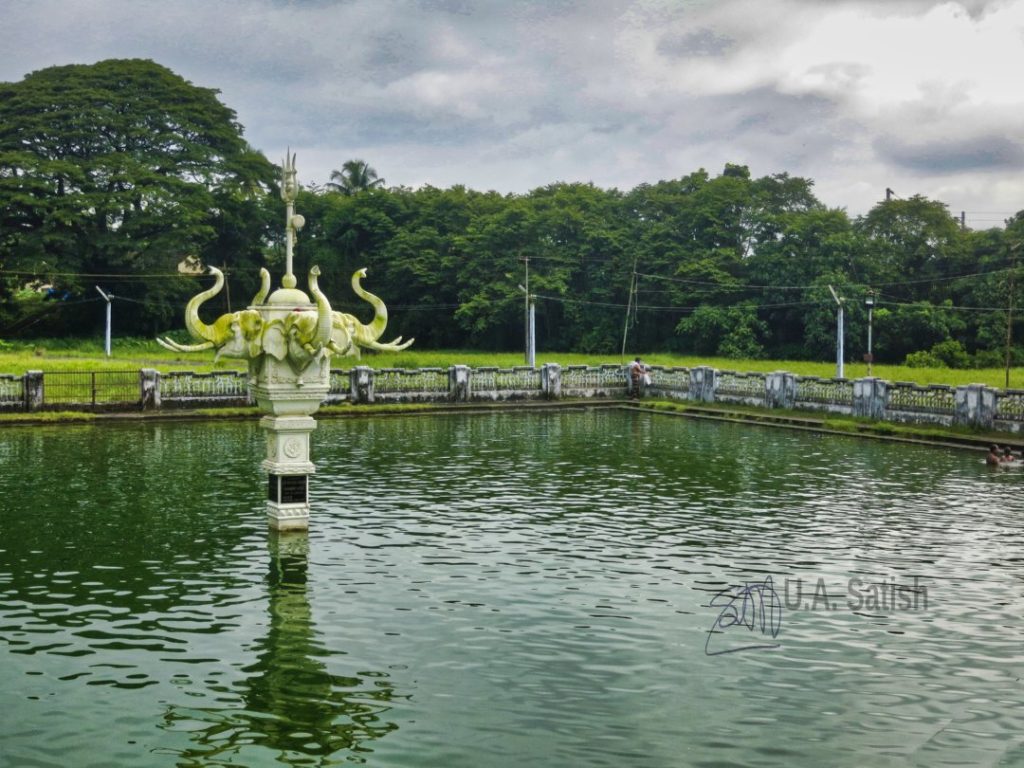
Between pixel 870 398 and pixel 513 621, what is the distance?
19.6 metres

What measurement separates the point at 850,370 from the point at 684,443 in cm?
2394

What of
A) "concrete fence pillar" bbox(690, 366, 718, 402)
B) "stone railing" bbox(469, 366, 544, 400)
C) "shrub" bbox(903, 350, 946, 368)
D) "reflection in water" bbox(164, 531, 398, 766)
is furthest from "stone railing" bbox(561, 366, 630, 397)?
"reflection in water" bbox(164, 531, 398, 766)

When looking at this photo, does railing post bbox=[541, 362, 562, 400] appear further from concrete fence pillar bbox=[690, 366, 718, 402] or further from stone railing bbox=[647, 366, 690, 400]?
concrete fence pillar bbox=[690, 366, 718, 402]

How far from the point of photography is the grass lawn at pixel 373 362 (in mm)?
38031

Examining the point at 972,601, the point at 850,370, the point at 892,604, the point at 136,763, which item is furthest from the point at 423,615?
the point at 850,370

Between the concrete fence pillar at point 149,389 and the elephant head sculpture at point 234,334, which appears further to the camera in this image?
the concrete fence pillar at point 149,389

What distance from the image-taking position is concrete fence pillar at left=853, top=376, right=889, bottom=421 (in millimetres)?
26922

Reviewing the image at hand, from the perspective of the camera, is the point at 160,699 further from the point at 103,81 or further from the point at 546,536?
the point at 103,81

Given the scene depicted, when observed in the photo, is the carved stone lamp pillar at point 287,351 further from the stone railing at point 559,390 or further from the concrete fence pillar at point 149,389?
the stone railing at point 559,390

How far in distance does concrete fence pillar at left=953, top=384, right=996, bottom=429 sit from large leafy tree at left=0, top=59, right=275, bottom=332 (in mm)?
41427

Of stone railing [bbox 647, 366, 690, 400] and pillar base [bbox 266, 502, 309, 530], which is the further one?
stone railing [bbox 647, 366, 690, 400]

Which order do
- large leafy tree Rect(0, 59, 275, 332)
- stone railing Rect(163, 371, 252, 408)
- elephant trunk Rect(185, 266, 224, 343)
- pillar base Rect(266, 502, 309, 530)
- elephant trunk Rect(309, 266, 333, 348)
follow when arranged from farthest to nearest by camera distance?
large leafy tree Rect(0, 59, 275, 332) < stone railing Rect(163, 371, 252, 408) < pillar base Rect(266, 502, 309, 530) < elephant trunk Rect(185, 266, 224, 343) < elephant trunk Rect(309, 266, 333, 348)

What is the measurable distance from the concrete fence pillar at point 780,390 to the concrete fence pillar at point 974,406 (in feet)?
18.1
